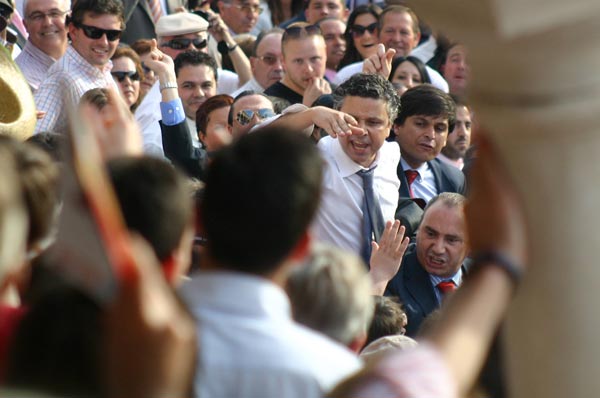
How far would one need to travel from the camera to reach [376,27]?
8.95 metres

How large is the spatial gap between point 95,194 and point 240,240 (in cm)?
42

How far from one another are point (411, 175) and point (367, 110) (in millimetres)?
657

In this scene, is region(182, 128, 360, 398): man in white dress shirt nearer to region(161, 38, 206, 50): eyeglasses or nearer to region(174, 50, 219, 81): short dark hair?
region(174, 50, 219, 81): short dark hair

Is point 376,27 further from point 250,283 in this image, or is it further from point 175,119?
point 250,283

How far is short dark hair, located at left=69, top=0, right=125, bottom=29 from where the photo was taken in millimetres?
6812

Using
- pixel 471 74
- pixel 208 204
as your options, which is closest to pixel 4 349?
pixel 208 204

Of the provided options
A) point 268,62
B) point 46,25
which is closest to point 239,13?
point 268,62

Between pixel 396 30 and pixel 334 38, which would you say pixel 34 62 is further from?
pixel 396 30

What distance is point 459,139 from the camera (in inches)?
308

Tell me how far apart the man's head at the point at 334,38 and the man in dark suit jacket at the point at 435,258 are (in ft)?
11.4

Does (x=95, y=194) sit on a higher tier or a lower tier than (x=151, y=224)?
higher

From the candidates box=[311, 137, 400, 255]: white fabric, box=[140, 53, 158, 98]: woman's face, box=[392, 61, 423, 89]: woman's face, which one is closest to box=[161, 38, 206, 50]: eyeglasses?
box=[140, 53, 158, 98]: woman's face

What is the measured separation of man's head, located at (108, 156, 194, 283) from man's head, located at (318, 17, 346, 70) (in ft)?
23.5

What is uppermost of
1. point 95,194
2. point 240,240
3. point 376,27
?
point 95,194
